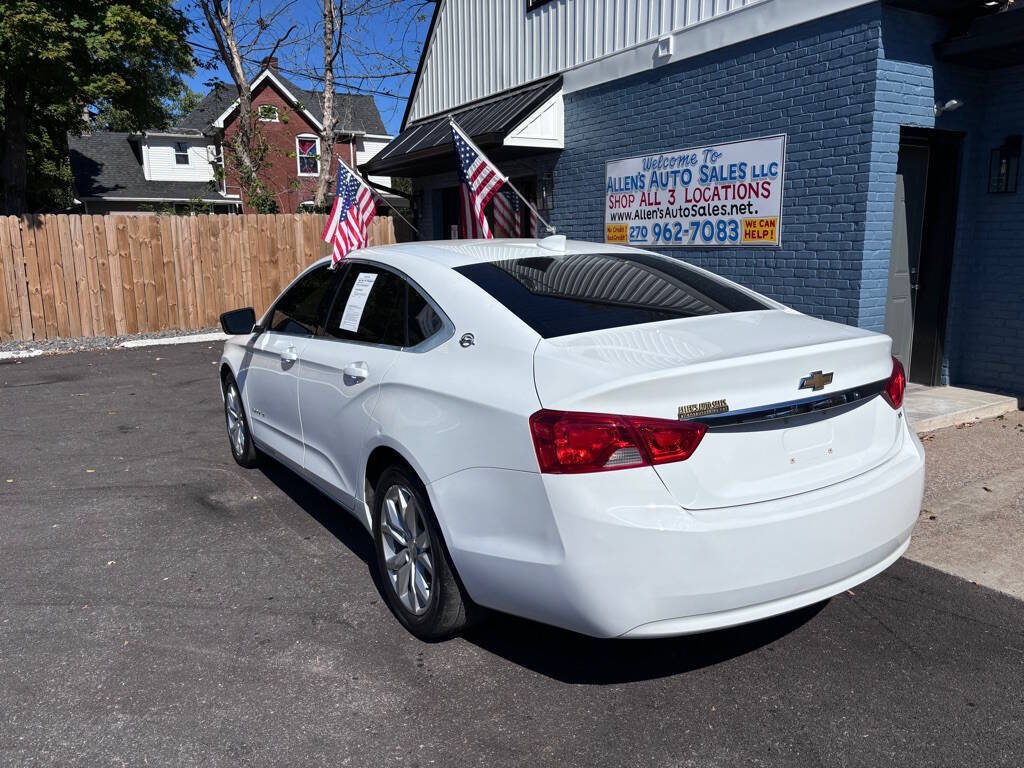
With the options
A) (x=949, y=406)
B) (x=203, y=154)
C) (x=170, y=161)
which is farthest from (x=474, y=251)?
(x=203, y=154)

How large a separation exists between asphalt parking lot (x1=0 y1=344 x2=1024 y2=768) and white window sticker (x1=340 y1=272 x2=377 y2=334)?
4.16ft

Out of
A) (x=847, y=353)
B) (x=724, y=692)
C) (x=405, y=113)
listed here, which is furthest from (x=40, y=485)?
(x=405, y=113)

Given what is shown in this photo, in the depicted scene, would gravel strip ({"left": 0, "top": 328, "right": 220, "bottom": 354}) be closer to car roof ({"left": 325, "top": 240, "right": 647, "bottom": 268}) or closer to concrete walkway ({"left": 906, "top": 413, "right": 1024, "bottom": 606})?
car roof ({"left": 325, "top": 240, "right": 647, "bottom": 268})

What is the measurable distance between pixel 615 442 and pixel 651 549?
14.1 inches

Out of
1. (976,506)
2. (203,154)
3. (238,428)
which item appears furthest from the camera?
(203,154)

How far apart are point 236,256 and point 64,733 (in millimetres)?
13435

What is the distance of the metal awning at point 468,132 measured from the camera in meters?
10.9

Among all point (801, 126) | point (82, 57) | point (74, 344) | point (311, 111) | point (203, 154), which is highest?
point (311, 111)

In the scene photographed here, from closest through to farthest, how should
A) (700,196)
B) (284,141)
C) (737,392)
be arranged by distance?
(737,392) < (700,196) < (284,141)

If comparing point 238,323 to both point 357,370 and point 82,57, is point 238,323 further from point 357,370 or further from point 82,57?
point 82,57

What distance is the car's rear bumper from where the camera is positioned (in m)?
2.61

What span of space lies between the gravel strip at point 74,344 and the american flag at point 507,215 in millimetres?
6283

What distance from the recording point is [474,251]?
404 cm

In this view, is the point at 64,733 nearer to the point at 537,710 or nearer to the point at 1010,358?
the point at 537,710
